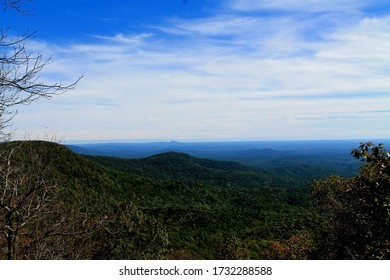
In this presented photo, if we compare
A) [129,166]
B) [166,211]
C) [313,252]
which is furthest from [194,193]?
[313,252]

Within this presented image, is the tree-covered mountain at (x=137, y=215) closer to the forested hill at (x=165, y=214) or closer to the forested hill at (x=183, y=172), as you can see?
the forested hill at (x=165, y=214)

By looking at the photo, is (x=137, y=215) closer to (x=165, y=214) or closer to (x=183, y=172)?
(x=165, y=214)

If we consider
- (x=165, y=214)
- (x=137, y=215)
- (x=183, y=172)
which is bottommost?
(x=183, y=172)

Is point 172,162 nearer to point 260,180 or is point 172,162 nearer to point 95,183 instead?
point 260,180

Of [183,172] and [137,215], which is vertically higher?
[137,215]

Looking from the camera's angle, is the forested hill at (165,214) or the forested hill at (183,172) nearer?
the forested hill at (165,214)

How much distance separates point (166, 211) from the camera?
5178cm

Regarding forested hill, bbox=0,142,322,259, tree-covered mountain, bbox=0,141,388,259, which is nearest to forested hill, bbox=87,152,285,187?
tree-covered mountain, bbox=0,141,388,259

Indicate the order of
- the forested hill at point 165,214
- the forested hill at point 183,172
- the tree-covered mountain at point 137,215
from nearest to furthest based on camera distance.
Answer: the tree-covered mountain at point 137,215
the forested hill at point 165,214
the forested hill at point 183,172

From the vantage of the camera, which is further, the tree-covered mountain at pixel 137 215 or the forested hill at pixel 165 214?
the forested hill at pixel 165 214

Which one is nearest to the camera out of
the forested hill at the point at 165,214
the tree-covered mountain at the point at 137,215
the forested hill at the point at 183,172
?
the tree-covered mountain at the point at 137,215

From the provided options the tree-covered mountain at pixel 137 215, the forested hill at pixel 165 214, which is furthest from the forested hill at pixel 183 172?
the forested hill at pixel 165 214

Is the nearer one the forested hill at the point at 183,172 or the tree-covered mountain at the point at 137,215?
the tree-covered mountain at the point at 137,215

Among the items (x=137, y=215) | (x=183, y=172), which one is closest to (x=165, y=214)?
(x=137, y=215)
